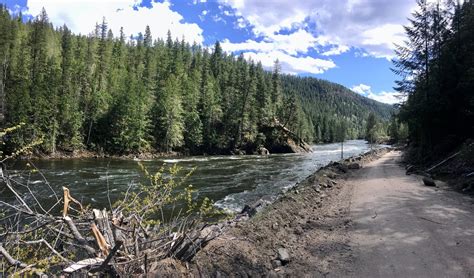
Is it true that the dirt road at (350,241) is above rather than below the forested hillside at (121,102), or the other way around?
below

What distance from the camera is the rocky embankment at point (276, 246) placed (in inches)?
244

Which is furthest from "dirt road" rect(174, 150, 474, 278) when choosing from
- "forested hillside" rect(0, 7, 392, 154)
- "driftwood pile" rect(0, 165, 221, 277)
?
"forested hillside" rect(0, 7, 392, 154)

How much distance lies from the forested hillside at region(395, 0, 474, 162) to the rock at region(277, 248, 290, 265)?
19269 millimetres

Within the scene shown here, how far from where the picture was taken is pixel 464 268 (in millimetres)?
6523

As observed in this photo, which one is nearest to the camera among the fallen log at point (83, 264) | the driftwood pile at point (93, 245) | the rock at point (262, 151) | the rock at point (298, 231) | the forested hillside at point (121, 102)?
the fallen log at point (83, 264)

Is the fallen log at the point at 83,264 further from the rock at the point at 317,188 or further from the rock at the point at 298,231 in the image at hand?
the rock at the point at 317,188

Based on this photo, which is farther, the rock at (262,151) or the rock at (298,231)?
the rock at (262,151)

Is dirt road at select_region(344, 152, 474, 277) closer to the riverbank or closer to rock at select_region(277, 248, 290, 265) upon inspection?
rock at select_region(277, 248, 290, 265)

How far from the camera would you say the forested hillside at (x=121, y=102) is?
4812 centimetres

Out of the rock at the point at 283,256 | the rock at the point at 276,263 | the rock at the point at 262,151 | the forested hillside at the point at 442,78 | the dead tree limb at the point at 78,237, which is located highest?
the forested hillside at the point at 442,78

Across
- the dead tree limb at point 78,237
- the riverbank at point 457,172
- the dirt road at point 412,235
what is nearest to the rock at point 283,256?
the dirt road at point 412,235

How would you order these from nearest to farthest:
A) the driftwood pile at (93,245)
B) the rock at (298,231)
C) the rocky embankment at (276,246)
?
the driftwood pile at (93,245) < the rocky embankment at (276,246) < the rock at (298,231)

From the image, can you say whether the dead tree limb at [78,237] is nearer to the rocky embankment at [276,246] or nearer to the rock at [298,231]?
the rocky embankment at [276,246]

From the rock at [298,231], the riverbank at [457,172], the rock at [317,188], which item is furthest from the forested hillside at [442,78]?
the rock at [298,231]
